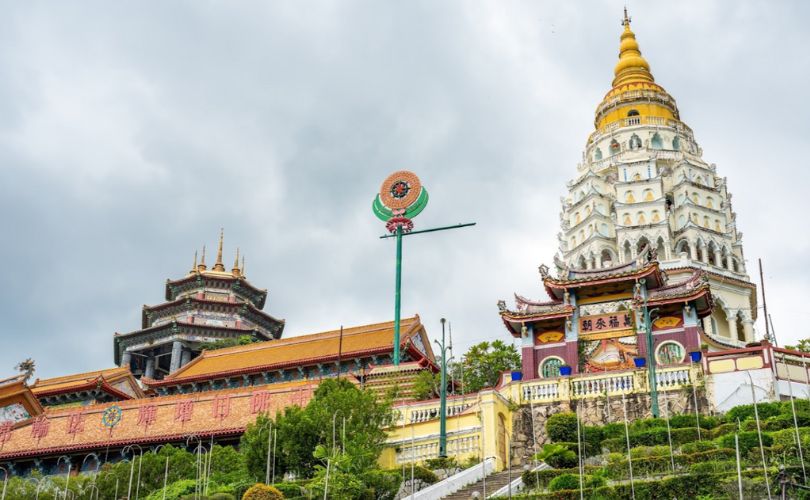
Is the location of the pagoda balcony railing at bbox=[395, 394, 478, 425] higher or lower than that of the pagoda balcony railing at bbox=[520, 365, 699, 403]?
lower

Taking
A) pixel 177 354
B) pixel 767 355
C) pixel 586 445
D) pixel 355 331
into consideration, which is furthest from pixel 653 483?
pixel 177 354

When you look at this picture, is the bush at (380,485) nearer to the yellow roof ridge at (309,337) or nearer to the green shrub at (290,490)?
the green shrub at (290,490)

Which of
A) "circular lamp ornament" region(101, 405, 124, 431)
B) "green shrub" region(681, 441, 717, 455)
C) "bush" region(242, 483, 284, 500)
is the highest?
"circular lamp ornament" region(101, 405, 124, 431)

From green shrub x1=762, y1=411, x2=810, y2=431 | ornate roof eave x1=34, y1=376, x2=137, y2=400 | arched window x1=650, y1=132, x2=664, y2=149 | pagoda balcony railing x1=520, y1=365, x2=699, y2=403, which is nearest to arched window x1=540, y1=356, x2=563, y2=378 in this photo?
pagoda balcony railing x1=520, y1=365, x2=699, y2=403

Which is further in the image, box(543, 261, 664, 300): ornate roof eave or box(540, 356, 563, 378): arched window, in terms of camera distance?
box(543, 261, 664, 300): ornate roof eave

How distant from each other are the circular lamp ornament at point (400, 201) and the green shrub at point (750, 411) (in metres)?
22.8

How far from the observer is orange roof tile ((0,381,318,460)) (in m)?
38.8

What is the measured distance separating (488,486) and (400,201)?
82.6ft

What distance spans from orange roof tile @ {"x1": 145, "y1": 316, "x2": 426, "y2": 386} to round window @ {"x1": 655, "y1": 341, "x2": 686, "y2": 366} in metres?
14.5

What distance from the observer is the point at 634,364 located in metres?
34.1

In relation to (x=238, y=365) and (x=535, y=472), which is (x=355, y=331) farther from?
(x=535, y=472)

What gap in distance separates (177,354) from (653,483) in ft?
176

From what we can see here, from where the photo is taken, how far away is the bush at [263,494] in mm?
22422

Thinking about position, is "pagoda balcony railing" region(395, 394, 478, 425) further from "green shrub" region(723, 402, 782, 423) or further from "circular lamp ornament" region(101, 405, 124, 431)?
"circular lamp ornament" region(101, 405, 124, 431)
